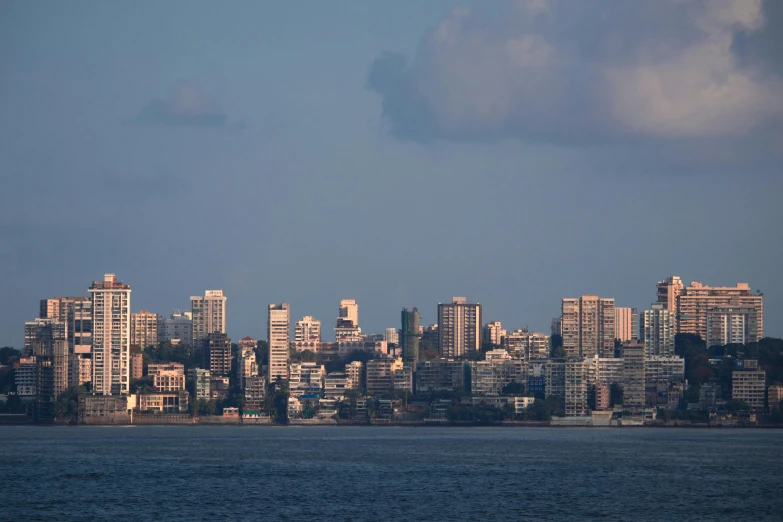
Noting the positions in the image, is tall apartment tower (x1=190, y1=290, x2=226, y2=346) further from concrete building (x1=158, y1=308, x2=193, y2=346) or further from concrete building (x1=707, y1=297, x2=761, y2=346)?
concrete building (x1=707, y1=297, x2=761, y2=346)

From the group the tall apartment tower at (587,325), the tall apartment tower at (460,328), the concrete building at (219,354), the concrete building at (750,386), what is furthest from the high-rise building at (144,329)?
the concrete building at (750,386)

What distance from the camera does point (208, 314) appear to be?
188 meters

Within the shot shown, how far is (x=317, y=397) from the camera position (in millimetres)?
156375

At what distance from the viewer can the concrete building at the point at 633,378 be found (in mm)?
146125

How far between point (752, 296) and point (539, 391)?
43301mm

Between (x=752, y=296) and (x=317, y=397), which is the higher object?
(x=752, y=296)

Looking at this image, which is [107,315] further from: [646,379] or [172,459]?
[172,459]

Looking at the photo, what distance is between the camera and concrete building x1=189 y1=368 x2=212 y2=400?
509ft

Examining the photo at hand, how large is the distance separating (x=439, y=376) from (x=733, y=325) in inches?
1684

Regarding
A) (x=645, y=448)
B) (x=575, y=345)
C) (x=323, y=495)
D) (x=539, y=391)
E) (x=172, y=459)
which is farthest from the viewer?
(x=575, y=345)

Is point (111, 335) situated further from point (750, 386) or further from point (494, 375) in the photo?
point (750, 386)

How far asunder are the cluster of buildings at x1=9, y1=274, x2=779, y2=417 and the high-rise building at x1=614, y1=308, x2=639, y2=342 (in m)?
0.20

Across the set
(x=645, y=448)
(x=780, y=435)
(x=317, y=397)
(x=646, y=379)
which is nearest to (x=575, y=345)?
(x=646, y=379)

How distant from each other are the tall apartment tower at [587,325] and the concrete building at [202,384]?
4610cm
